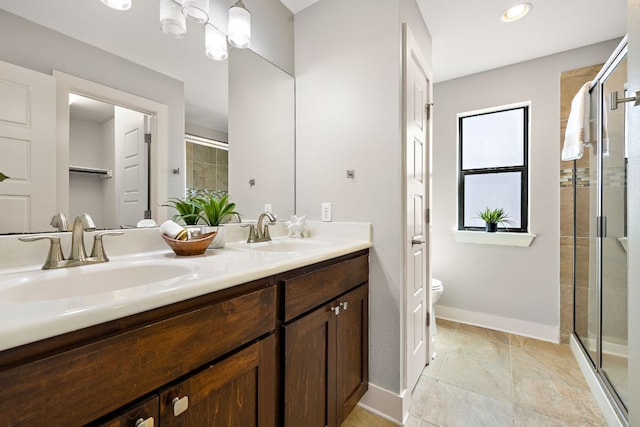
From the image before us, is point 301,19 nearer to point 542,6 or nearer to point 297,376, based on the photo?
point 542,6

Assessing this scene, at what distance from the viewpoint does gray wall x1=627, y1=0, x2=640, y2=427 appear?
99 centimetres

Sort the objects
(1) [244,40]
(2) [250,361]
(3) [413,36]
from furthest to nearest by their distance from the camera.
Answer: (3) [413,36] < (1) [244,40] < (2) [250,361]

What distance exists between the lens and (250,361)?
2.69ft

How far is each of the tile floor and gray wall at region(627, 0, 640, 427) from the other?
1.84 feet

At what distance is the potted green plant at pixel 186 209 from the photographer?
1.29 metres

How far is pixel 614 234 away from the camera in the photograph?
159 cm

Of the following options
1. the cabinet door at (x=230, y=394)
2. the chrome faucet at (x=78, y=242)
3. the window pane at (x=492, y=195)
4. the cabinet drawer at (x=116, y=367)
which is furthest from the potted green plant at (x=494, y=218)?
→ the chrome faucet at (x=78, y=242)

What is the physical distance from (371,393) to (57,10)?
2156mm

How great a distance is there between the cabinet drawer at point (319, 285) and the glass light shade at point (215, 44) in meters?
1.24

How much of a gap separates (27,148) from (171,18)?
30.9 inches

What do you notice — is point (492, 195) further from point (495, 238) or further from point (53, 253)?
point (53, 253)

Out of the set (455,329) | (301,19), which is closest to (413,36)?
(301,19)

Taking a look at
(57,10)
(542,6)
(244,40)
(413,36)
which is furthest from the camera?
(542,6)

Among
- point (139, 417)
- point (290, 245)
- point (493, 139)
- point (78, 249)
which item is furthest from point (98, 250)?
point (493, 139)
